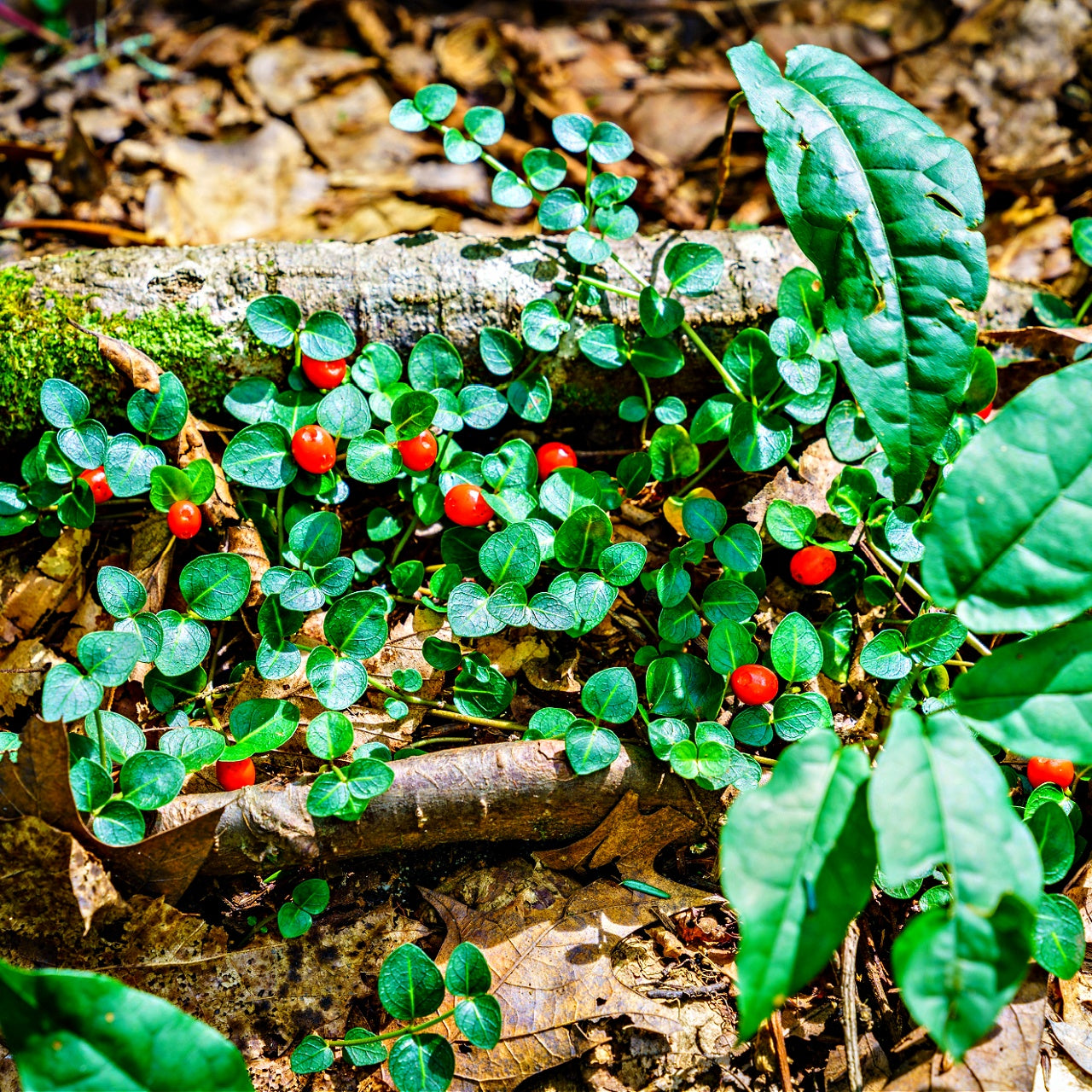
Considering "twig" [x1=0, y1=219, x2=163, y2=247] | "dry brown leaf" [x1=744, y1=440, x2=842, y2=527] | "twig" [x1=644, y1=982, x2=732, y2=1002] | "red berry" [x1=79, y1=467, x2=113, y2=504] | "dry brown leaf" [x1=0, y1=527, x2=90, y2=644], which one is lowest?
"twig" [x1=644, y1=982, x2=732, y2=1002]

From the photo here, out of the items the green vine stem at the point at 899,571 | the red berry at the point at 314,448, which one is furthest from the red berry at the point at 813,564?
the red berry at the point at 314,448

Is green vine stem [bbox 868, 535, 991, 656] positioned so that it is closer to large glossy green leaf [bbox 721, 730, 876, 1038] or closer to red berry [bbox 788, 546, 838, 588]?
red berry [bbox 788, 546, 838, 588]

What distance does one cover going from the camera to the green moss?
7.96ft

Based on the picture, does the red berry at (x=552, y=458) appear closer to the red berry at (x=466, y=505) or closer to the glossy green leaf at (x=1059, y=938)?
the red berry at (x=466, y=505)

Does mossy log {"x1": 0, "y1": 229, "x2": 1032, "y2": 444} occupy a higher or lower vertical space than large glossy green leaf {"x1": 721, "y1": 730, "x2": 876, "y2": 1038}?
higher

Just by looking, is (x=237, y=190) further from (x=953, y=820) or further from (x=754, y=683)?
(x=953, y=820)

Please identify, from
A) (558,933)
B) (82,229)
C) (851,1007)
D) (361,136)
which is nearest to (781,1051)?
(851,1007)

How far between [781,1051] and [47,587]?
2397 millimetres

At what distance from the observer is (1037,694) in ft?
5.18

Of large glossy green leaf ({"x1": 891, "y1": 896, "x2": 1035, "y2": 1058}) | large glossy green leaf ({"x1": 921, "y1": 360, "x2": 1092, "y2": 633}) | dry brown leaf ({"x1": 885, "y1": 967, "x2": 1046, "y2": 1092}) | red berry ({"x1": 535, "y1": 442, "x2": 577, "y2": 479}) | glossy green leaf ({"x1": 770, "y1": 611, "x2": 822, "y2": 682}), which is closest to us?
large glossy green leaf ({"x1": 891, "y1": 896, "x2": 1035, "y2": 1058})

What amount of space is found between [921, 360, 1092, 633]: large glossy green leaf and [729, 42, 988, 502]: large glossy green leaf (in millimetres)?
300

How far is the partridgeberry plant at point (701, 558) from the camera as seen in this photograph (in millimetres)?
1522

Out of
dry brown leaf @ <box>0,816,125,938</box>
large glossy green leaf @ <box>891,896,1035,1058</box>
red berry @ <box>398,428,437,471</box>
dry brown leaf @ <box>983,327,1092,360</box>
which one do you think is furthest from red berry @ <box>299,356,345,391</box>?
dry brown leaf @ <box>983,327,1092,360</box>

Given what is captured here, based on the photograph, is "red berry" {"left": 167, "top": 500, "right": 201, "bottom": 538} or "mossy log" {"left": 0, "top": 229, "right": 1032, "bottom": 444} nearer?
"red berry" {"left": 167, "top": 500, "right": 201, "bottom": 538}
